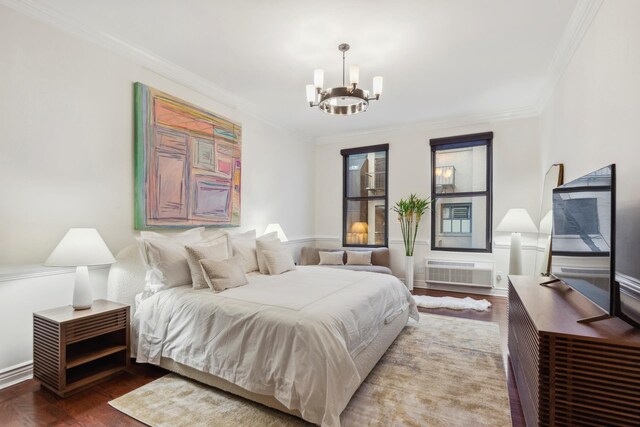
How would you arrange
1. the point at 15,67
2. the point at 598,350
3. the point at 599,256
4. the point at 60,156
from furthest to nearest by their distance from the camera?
the point at 60,156 → the point at 15,67 → the point at 599,256 → the point at 598,350

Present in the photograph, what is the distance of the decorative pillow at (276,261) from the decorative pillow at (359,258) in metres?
1.94

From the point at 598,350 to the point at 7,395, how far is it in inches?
134

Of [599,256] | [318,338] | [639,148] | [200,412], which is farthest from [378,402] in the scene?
[639,148]

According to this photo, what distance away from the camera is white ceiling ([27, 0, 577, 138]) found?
249cm

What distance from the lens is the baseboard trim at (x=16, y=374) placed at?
223cm

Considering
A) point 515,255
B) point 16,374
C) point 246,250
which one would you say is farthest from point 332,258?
point 16,374

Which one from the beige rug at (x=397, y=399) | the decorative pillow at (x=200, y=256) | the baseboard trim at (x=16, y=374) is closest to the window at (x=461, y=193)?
the beige rug at (x=397, y=399)

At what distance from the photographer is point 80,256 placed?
7.38ft

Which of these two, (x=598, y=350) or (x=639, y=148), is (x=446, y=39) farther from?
(x=598, y=350)

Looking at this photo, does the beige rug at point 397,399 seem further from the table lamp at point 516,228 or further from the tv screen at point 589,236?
the table lamp at point 516,228

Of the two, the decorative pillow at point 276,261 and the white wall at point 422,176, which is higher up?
the white wall at point 422,176

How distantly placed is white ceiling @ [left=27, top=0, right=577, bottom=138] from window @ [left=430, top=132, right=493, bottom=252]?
1.08 metres

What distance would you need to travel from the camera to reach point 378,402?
81.7 inches

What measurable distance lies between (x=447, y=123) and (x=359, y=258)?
2679 mm
